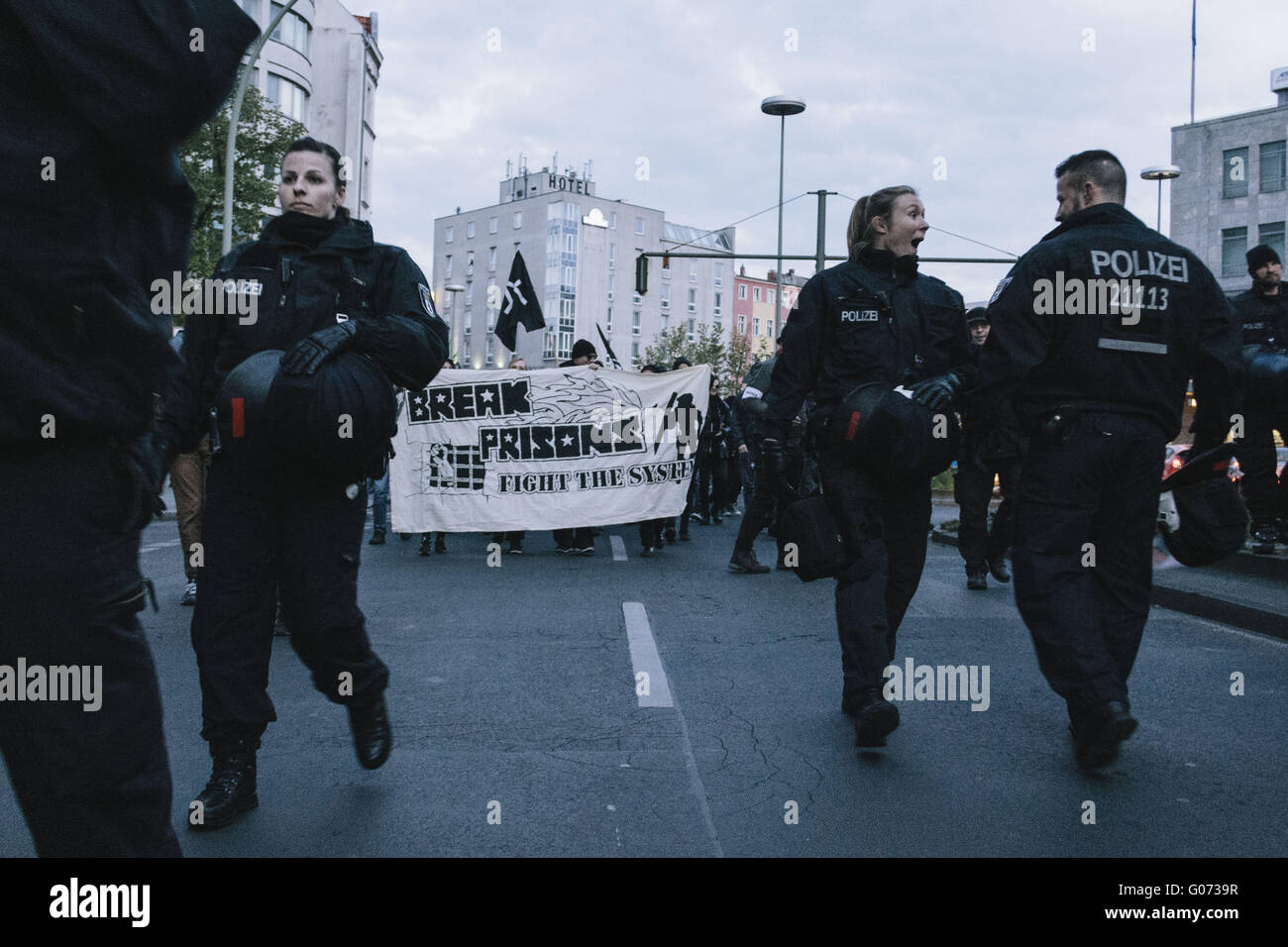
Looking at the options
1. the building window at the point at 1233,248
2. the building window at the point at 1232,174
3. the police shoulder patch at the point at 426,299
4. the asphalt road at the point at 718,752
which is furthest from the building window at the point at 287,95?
the police shoulder patch at the point at 426,299

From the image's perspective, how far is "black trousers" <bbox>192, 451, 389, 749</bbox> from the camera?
Result: 360cm

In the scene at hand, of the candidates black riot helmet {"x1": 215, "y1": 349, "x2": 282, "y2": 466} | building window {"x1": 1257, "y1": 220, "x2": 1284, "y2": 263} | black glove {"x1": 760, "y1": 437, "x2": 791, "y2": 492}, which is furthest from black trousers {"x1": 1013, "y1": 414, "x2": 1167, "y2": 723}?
building window {"x1": 1257, "y1": 220, "x2": 1284, "y2": 263}

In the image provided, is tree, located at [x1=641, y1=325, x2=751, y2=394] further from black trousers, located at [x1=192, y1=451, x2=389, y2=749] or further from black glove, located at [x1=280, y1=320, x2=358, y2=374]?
black glove, located at [x1=280, y1=320, x2=358, y2=374]

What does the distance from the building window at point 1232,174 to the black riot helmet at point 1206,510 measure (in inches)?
2104

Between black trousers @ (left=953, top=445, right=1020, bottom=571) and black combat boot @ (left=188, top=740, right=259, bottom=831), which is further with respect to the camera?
black trousers @ (left=953, top=445, right=1020, bottom=571)

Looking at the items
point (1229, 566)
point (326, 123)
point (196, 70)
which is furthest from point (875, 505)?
point (326, 123)

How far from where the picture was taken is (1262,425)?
9.07 meters

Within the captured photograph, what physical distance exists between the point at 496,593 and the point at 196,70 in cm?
694

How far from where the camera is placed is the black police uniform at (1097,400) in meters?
4.16

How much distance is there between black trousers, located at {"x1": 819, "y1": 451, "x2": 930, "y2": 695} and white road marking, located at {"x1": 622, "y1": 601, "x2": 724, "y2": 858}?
0.68 meters

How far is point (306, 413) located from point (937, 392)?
2.39 m

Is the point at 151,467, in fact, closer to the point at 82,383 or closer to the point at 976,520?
the point at 82,383

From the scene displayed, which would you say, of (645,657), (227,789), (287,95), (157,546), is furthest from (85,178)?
(287,95)

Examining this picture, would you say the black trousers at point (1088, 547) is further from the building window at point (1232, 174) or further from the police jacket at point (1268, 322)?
the building window at point (1232, 174)
